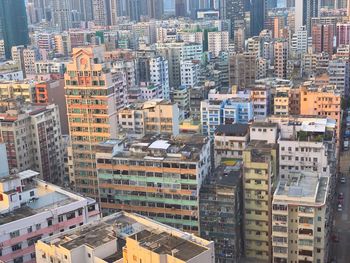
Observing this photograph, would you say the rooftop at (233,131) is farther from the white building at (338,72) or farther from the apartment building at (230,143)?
the white building at (338,72)

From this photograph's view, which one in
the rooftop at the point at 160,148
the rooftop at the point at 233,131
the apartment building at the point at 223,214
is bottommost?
the apartment building at the point at 223,214

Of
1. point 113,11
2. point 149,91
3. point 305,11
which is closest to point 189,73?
point 149,91

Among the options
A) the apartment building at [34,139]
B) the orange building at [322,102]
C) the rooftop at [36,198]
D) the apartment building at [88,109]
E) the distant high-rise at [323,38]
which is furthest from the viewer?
the distant high-rise at [323,38]

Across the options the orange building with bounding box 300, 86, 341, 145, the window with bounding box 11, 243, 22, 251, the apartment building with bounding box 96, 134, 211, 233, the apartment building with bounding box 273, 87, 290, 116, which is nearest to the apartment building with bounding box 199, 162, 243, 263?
the apartment building with bounding box 96, 134, 211, 233

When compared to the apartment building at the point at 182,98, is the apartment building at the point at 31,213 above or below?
above

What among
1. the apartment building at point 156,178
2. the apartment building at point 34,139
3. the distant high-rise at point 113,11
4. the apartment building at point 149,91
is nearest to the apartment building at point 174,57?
the apartment building at point 149,91

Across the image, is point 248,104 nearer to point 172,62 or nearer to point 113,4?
point 172,62

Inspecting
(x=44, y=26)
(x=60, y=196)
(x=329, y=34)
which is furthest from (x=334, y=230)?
(x=44, y=26)
